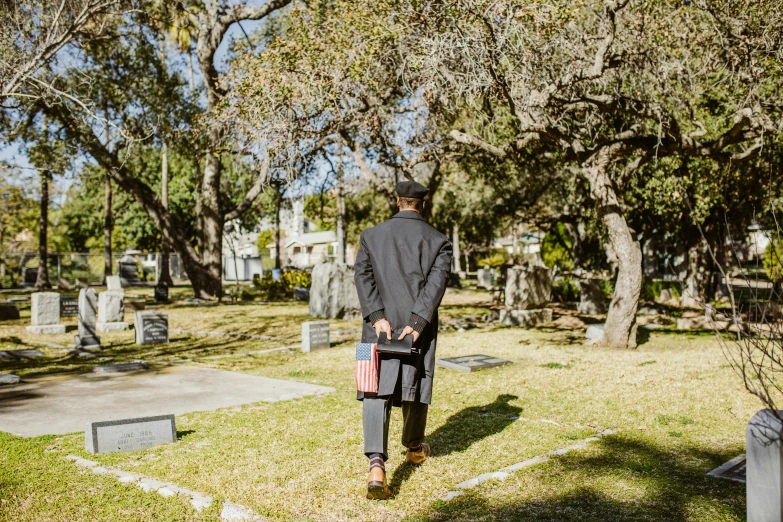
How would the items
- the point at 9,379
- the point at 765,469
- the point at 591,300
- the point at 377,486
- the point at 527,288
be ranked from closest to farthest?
the point at 765,469
the point at 377,486
the point at 9,379
the point at 527,288
the point at 591,300

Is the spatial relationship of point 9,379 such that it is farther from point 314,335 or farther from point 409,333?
point 409,333

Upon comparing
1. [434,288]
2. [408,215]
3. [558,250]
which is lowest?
[434,288]

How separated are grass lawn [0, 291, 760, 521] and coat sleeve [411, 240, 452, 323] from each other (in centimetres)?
125

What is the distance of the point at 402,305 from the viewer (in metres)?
4.87

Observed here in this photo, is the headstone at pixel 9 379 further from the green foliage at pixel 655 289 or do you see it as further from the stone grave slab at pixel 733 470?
the green foliage at pixel 655 289

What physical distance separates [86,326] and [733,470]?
1171cm

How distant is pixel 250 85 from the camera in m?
12.4

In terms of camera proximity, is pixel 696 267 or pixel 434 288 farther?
pixel 696 267

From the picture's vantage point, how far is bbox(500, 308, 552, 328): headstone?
1686 centimetres

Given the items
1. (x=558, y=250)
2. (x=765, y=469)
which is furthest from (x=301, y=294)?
(x=765, y=469)

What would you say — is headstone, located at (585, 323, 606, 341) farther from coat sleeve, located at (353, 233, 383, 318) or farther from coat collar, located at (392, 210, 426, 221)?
coat sleeve, located at (353, 233, 383, 318)

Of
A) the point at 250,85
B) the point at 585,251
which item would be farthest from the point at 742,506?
Answer: the point at 585,251

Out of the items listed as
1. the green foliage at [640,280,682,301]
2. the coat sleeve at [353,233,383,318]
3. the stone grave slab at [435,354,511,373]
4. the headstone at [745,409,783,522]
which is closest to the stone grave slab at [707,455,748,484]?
the headstone at [745,409,783,522]

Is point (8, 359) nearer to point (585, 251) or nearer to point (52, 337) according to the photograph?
point (52, 337)
